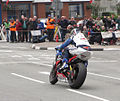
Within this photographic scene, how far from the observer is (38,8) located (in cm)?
5681

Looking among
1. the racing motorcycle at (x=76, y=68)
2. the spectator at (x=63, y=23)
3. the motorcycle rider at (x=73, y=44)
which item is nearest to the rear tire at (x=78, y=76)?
the racing motorcycle at (x=76, y=68)

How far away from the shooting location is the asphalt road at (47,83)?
1034 centimetres

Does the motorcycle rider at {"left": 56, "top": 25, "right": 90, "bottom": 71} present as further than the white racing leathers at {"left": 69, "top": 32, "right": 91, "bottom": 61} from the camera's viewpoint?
Yes

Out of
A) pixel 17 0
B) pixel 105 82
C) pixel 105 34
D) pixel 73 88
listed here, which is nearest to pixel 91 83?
pixel 105 82

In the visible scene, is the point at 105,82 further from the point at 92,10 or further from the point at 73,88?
the point at 92,10

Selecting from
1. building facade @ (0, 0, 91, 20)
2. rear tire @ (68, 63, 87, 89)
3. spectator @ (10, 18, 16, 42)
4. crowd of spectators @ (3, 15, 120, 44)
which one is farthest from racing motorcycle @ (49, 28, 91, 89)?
building facade @ (0, 0, 91, 20)

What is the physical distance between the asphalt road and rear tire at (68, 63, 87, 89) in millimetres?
172

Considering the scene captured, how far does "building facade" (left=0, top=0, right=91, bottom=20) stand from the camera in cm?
5369

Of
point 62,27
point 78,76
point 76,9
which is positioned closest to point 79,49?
point 78,76

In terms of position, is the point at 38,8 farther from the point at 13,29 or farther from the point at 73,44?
the point at 73,44

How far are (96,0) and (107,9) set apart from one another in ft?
14.4

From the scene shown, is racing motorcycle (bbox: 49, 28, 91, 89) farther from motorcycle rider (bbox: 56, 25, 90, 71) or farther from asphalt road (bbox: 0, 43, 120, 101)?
asphalt road (bbox: 0, 43, 120, 101)

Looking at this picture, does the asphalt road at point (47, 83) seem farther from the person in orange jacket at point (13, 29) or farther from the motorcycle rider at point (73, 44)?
the person in orange jacket at point (13, 29)

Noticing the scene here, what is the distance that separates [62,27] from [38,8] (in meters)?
26.2
